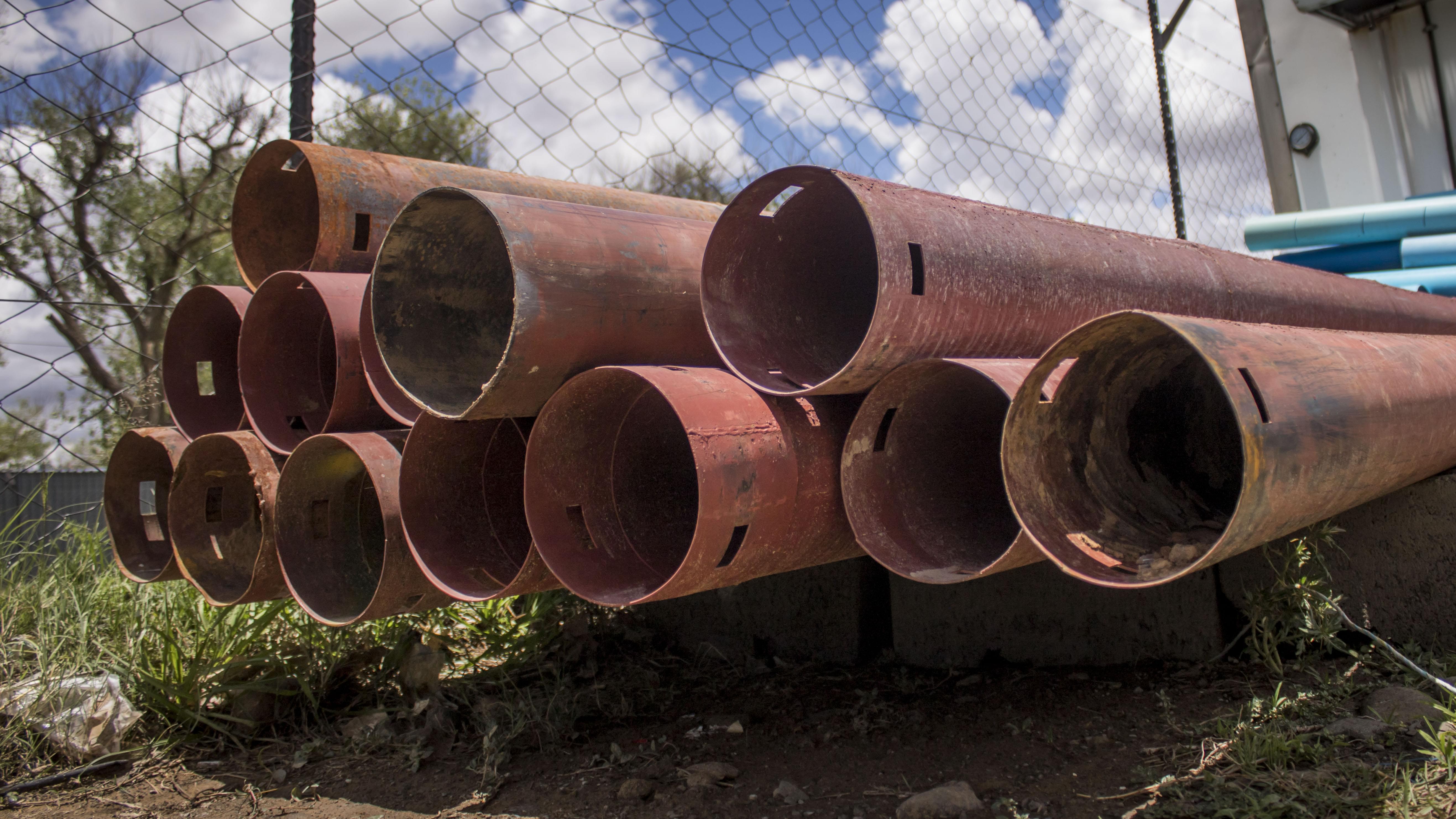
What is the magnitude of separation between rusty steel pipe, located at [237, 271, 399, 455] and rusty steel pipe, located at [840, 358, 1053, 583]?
97 centimetres

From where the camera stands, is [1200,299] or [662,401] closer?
[662,401]

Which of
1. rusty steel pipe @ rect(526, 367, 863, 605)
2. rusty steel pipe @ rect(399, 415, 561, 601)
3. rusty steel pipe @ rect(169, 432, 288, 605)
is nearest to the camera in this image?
rusty steel pipe @ rect(526, 367, 863, 605)

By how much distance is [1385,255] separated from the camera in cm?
331

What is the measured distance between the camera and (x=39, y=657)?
2.30 meters

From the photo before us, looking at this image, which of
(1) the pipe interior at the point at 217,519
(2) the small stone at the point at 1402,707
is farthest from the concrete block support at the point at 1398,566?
(1) the pipe interior at the point at 217,519

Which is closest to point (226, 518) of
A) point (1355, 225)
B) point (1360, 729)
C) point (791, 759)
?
point (791, 759)

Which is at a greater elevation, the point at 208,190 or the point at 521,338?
the point at 208,190

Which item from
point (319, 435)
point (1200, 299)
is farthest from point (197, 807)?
point (1200, 299)

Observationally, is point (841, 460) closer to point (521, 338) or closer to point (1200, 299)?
point (521, 338)

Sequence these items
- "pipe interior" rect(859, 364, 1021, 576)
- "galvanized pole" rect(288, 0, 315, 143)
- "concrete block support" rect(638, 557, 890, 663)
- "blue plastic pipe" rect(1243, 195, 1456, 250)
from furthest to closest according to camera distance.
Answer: "blue plastic pipe" rect(1243, 195, 1456, 250)
"galvanized pole" rect(288, 0, 315, 143)
"concrete block support" rect(638, 557, 890, 663)
"pipe interior" rect(859, 364, 1021, 576)

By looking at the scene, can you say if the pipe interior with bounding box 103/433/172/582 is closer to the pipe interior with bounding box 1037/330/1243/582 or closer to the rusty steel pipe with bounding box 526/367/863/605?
the rusty steel pipe with bounding box 526/367/863/605

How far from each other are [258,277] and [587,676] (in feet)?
4.53

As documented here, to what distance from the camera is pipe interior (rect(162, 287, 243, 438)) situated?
2.28 metres

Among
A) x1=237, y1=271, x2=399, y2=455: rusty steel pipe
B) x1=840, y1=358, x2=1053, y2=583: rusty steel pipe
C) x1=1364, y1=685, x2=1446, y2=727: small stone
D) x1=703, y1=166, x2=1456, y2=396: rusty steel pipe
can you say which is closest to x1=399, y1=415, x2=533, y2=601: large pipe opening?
x1=237, y1=271, x2=399, y2=455: rusty steel pipe
